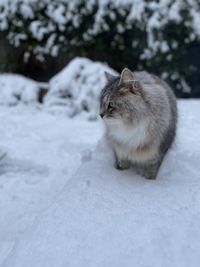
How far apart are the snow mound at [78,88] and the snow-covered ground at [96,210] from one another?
1.50 m

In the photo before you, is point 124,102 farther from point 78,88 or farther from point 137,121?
point 78,88

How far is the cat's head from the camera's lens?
3018 mm

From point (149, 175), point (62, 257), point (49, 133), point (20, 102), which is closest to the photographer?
point (62, 257)

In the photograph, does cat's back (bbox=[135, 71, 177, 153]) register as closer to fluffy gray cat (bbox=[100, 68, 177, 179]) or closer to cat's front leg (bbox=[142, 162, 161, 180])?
fluffy gray cat (bbox=[100, 68, 177, 179])

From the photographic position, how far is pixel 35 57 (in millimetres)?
7504

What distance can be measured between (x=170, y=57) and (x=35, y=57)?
2074 millimetres

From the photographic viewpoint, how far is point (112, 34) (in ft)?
23.9

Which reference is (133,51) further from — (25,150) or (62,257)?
(62,257)

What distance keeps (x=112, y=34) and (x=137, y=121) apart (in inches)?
176

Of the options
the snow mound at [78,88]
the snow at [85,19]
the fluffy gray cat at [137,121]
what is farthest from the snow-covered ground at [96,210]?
the snow at [85,19]

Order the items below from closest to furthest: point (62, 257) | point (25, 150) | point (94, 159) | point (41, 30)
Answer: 1. point (62, 257)
2. point (94, 159)
3. point (25, 150)
4. point (41, 30)

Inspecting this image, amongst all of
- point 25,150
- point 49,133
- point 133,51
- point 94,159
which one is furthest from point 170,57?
point 94,159

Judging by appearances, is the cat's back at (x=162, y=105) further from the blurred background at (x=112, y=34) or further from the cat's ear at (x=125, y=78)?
the blurred background at (x=112, y=34)

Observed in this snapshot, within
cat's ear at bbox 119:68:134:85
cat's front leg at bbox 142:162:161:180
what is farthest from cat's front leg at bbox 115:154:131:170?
cat's ear at bbox 119:68:134:85
